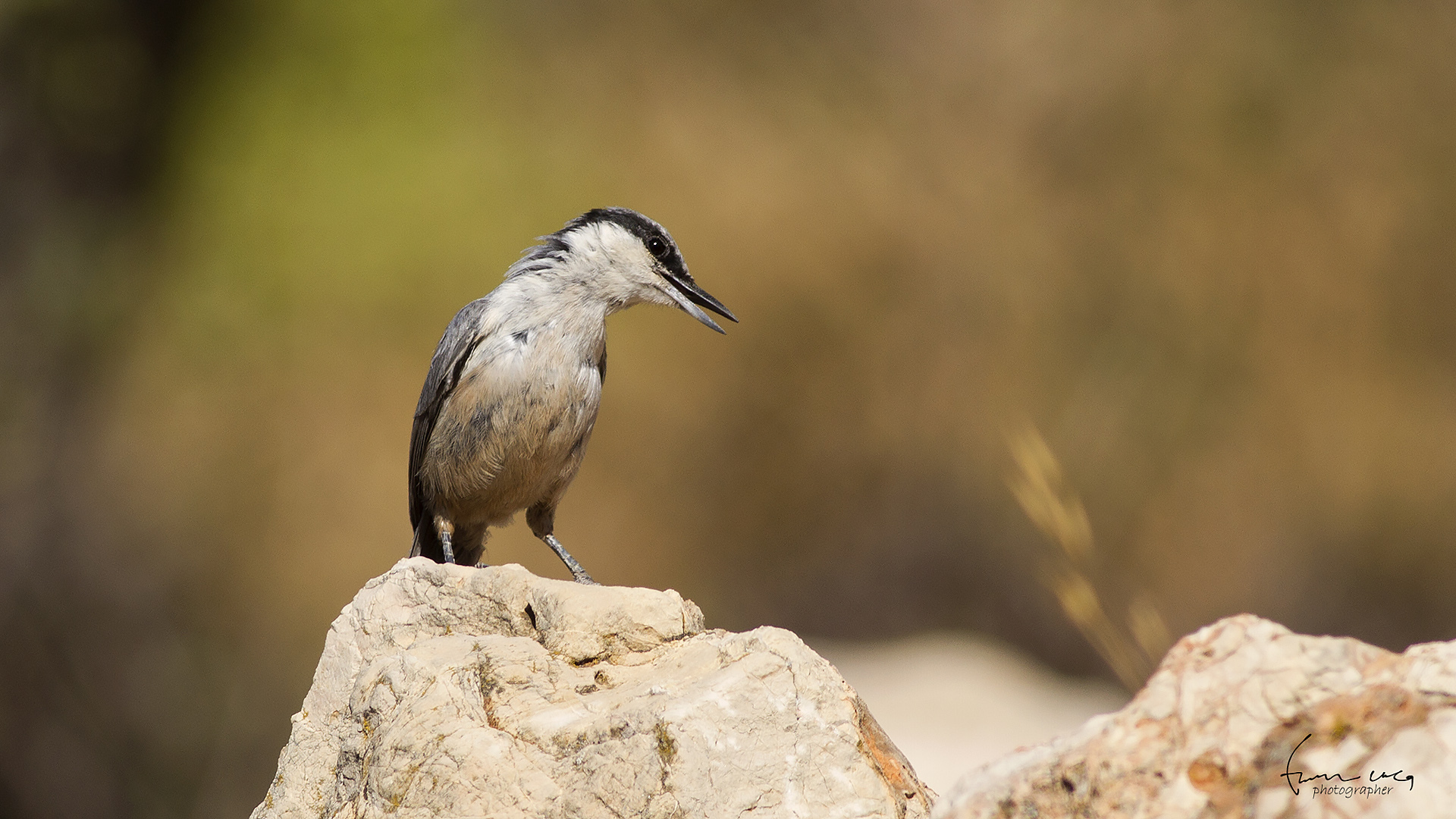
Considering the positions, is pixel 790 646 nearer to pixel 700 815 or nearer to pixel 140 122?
pixel 700 815

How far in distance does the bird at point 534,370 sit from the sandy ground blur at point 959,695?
233 centimetres

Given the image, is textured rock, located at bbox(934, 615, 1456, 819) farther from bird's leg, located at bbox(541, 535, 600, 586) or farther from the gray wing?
the gray wing

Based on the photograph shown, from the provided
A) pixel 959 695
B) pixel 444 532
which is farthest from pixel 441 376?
pixel 959 695

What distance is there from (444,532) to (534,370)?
2.78 feet

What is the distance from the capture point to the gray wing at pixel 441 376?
4230 millimetres

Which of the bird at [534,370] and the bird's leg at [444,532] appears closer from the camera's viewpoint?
the bird at [534,370]

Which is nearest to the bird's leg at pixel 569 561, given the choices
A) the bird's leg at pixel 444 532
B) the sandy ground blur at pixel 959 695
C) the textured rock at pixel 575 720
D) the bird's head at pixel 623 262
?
the bird's leg at pixel 444 532

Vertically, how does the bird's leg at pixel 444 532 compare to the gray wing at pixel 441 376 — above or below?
below

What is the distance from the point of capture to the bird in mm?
4105
